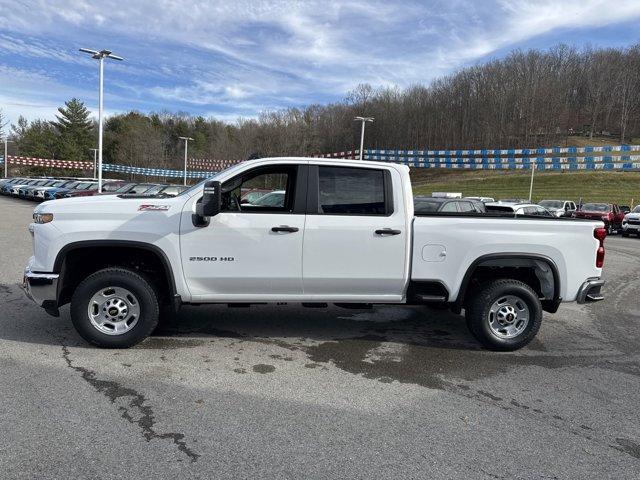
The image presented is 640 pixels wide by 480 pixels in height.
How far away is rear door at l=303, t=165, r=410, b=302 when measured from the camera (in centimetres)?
516

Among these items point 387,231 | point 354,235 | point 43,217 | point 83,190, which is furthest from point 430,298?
point 83,190

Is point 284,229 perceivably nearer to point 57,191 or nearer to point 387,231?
point 387,231

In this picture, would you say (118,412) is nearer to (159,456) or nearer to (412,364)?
(159,456)

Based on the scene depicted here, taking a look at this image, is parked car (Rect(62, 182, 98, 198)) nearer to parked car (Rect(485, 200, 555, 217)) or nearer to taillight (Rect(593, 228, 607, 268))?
parked car (Rect(485, 200, 555, 217))

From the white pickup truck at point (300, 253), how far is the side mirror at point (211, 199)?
30mm

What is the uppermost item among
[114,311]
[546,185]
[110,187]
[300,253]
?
[546,185]

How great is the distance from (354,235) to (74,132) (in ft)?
332

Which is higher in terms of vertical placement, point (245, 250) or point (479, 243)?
point (479, 243)

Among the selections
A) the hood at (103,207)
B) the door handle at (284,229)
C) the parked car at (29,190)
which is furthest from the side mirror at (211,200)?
the parked car at (29,190)

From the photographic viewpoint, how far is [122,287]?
5.06 meters

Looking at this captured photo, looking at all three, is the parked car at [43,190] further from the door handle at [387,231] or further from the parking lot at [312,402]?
the door handle at [387,231]

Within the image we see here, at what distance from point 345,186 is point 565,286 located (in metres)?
2.65

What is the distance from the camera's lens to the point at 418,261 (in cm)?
530

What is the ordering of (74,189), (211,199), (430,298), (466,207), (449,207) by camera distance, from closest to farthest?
(211,199)
(430,298)
(449,207)
(466,207)
(74,189)
